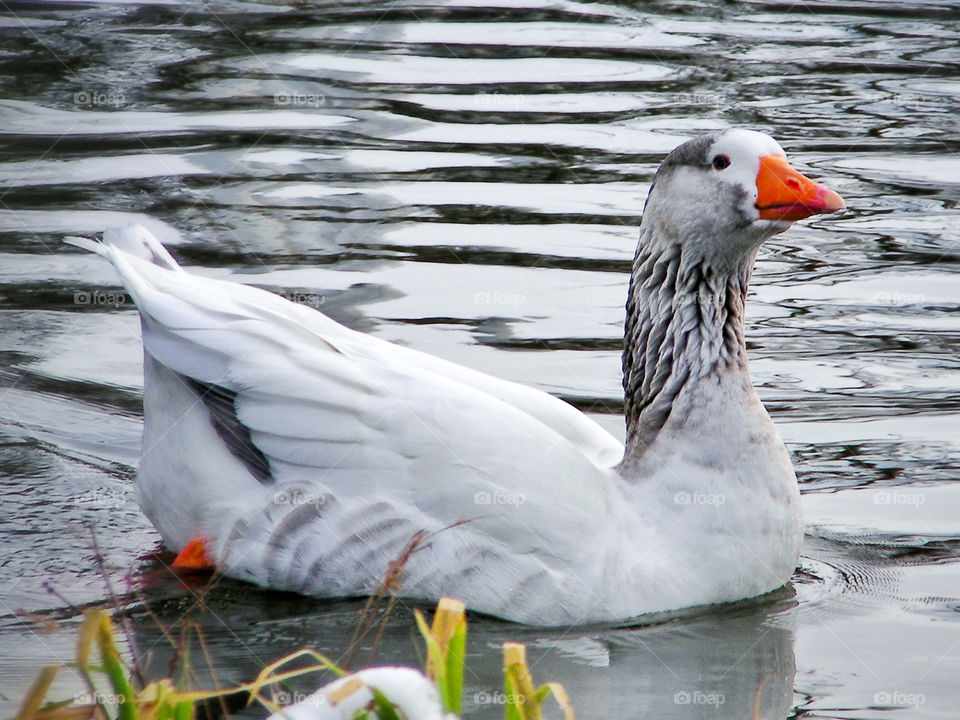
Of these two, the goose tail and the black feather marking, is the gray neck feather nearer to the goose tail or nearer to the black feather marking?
the black feather marking

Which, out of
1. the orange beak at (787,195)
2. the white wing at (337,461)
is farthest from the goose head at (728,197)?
the white wing at (337,461)

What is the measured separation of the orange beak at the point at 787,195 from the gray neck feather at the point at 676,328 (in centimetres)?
33

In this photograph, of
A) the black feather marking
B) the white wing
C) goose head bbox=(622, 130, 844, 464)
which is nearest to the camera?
the white wing

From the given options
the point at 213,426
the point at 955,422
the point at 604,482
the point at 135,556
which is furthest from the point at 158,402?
the point at 955,422

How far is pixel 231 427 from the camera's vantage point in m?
5.27

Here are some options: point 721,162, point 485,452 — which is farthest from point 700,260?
point 485,452

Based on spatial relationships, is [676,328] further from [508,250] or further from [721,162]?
[508,250]

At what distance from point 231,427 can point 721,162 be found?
2.07m

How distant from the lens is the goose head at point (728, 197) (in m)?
5.30

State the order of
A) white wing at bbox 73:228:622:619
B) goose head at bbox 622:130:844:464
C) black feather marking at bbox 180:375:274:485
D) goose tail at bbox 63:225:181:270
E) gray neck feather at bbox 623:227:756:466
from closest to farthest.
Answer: white wing at bbox 73:228:622:619
black feather marking at bbox 180:375:274:485
goose head at bbox 622:130:844:464
gray neck feather at bbox 623:227:756:466
goose tail at bbox 63:225:181:270

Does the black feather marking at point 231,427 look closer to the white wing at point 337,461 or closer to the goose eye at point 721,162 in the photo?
the white wing at point 337,461

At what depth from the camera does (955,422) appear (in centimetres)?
695

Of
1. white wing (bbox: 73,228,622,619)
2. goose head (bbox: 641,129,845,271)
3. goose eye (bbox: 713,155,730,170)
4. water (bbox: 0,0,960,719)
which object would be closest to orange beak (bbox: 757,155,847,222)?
goose head (bbox: 641,129,845,271)

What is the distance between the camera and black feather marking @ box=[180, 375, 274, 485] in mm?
5211
